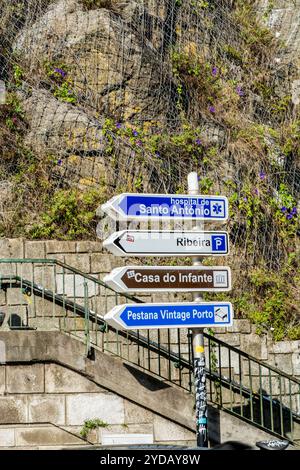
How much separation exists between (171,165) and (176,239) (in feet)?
14.9

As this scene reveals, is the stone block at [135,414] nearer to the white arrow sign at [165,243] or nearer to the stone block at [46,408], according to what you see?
the stone block at [46,408]

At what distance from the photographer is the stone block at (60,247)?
12.3m

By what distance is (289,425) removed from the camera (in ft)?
41.4

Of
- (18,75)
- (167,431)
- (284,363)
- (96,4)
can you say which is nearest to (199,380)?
(167,431)

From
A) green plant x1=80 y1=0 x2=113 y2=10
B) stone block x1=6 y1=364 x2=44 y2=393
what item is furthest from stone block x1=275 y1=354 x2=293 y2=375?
green plant x1=80 y1=0 x2=113 y2=10

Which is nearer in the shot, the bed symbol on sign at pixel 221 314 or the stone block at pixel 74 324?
the bed symbol on sign at pixel 221 314

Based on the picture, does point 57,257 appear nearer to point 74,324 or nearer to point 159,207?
point 74,324

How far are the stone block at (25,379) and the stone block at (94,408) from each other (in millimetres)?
391

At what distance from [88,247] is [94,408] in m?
2.67

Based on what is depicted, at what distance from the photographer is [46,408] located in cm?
1041

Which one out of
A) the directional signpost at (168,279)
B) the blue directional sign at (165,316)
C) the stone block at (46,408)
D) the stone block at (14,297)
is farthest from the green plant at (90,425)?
the stone block at (14,297)
